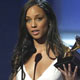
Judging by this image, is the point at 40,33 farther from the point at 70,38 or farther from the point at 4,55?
the point at 4,55

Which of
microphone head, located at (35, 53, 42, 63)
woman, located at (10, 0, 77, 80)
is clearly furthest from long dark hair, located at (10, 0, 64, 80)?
microphone head, located at (35, 53, 42, 63)

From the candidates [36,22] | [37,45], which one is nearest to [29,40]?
[37,45]

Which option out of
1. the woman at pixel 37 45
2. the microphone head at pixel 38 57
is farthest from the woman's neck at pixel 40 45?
the microphone head at pixel 38 57

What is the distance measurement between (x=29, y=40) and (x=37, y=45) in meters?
0.06

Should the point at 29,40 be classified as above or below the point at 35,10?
below

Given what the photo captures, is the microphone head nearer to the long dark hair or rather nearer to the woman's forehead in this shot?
the long dark hair

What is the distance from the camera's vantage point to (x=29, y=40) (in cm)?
172

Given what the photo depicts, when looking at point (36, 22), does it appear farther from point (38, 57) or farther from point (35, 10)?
point (38, 57)

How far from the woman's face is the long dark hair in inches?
1.1

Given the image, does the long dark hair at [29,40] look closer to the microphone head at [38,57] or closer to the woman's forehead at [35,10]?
the woman's forehead at [35,10]

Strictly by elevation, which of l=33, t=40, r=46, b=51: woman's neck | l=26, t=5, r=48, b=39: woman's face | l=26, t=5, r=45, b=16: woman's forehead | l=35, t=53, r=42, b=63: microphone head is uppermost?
l=26, t=5, r=45, b=16: woman's forehead

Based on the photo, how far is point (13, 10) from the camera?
2857 mm

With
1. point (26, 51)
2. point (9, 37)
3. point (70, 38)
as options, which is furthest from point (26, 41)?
point (9, 37)

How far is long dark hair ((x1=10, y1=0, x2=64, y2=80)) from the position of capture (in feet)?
5.45
